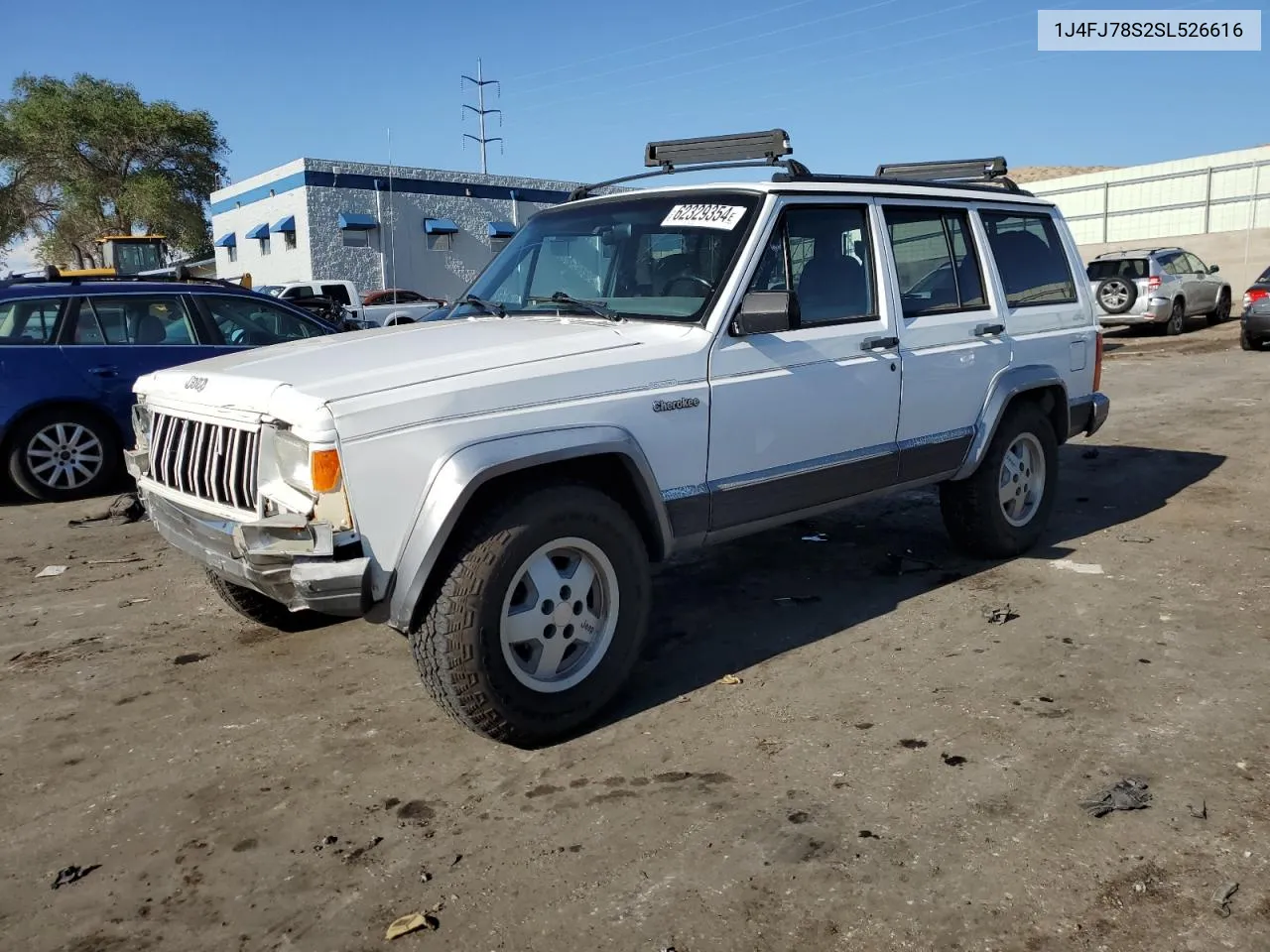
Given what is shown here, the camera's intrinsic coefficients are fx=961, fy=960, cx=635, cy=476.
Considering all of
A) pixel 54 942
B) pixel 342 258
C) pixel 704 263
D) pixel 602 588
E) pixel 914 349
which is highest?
pixel 342 258

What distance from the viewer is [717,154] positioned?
15.9 feet

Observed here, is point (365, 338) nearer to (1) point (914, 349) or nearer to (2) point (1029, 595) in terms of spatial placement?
(1) point (914, 349)

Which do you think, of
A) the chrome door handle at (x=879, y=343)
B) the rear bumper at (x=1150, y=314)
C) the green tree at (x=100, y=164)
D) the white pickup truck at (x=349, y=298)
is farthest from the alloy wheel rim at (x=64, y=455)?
the green tree at (x=100, y=164)

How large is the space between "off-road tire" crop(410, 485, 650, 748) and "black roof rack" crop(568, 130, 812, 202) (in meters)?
2.01

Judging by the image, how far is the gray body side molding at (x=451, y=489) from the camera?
3039mm

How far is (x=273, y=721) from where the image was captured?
12.1 ft

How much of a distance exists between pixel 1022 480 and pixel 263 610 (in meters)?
4.09

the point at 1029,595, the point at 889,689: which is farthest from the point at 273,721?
the point at 1029,595

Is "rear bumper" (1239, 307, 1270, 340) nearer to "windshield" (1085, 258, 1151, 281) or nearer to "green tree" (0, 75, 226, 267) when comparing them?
"windshield" (1085, 258, 1151, 281)

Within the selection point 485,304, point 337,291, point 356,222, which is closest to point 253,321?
point 485,304

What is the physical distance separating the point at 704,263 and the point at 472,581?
1707mm

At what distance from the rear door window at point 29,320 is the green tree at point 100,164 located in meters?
36.4

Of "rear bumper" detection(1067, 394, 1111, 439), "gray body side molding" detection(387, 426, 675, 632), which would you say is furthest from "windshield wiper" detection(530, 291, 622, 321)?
"rear bumper" detection(1067, 394, 1111, 439)

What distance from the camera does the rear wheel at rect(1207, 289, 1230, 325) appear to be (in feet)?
68.8
